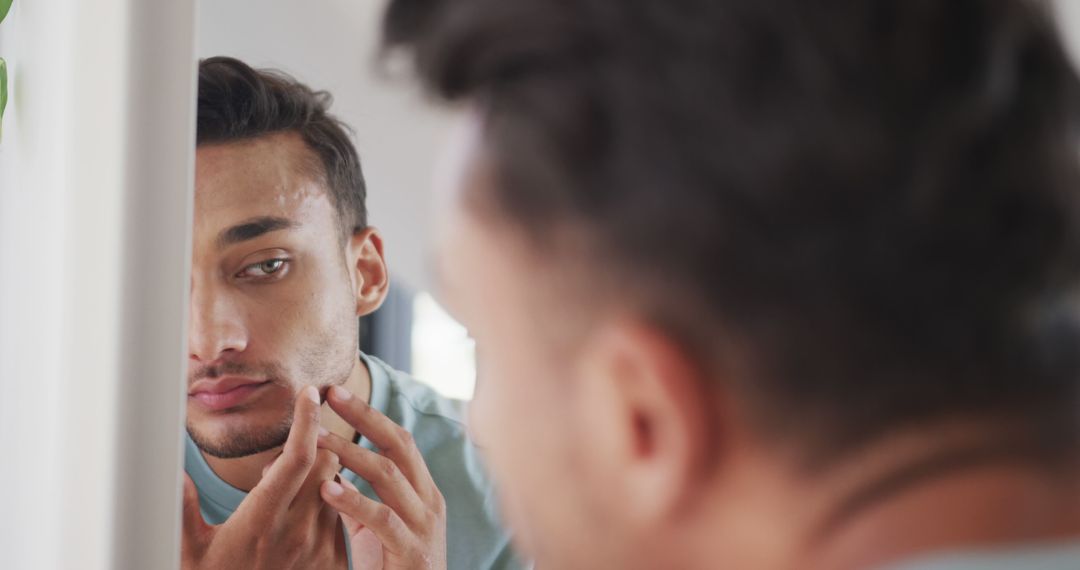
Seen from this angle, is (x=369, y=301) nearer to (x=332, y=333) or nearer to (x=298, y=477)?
(x=332, y=333)

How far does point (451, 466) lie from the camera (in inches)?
40.7

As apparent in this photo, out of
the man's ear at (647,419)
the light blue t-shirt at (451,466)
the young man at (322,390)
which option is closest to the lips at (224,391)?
the young man at (322,390)

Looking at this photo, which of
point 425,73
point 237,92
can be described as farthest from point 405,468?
point 425,73

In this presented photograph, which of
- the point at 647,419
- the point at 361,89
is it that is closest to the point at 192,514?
the point at 361,89

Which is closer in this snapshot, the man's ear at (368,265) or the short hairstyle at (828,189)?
the short hairstyle at (828,189)

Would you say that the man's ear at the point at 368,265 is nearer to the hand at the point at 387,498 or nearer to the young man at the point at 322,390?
the young man at the point at 322,390

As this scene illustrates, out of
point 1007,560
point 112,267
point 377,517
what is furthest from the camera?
point 112,267

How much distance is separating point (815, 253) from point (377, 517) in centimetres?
78

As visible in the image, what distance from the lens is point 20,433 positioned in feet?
4.09

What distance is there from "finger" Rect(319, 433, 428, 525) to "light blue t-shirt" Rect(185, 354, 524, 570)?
1 cm

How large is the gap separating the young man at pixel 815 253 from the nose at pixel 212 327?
0.76 meters

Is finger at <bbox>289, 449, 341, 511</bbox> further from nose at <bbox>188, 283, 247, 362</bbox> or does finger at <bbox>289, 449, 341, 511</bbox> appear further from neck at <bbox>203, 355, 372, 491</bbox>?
nose at <bbox>188, 283, 247, 362</bbox>

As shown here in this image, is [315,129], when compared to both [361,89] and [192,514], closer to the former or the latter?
[361,89]

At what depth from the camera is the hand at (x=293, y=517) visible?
1028 millimetres
